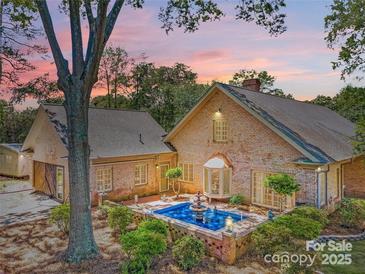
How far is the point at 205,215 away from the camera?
14711mm

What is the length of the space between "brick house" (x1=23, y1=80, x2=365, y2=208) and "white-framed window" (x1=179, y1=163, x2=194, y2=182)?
7 centimetres

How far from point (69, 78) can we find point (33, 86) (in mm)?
14771

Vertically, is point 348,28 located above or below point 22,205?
above

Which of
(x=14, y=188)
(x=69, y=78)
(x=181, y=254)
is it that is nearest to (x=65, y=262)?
(x=181, y=254)

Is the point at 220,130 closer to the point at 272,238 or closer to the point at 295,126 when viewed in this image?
the point at 295,126

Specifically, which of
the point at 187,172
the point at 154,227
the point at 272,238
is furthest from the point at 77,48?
the point at 187,172

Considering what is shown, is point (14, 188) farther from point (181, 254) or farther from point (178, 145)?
point (181, 254)

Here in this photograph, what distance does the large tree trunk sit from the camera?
9.07 meters

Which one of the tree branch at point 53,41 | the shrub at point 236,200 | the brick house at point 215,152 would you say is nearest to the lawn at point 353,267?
the brick house at point 215,152

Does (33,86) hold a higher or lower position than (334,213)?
higher

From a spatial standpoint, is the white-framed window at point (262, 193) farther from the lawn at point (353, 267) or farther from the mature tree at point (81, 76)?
the mature tree at point (81, 76)

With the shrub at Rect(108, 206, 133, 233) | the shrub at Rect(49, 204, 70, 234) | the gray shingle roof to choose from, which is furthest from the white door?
the shrub at Rect(49, 204, 70, 234)

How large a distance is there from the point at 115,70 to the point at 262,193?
29.4 metres

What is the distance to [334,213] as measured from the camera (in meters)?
14.9
